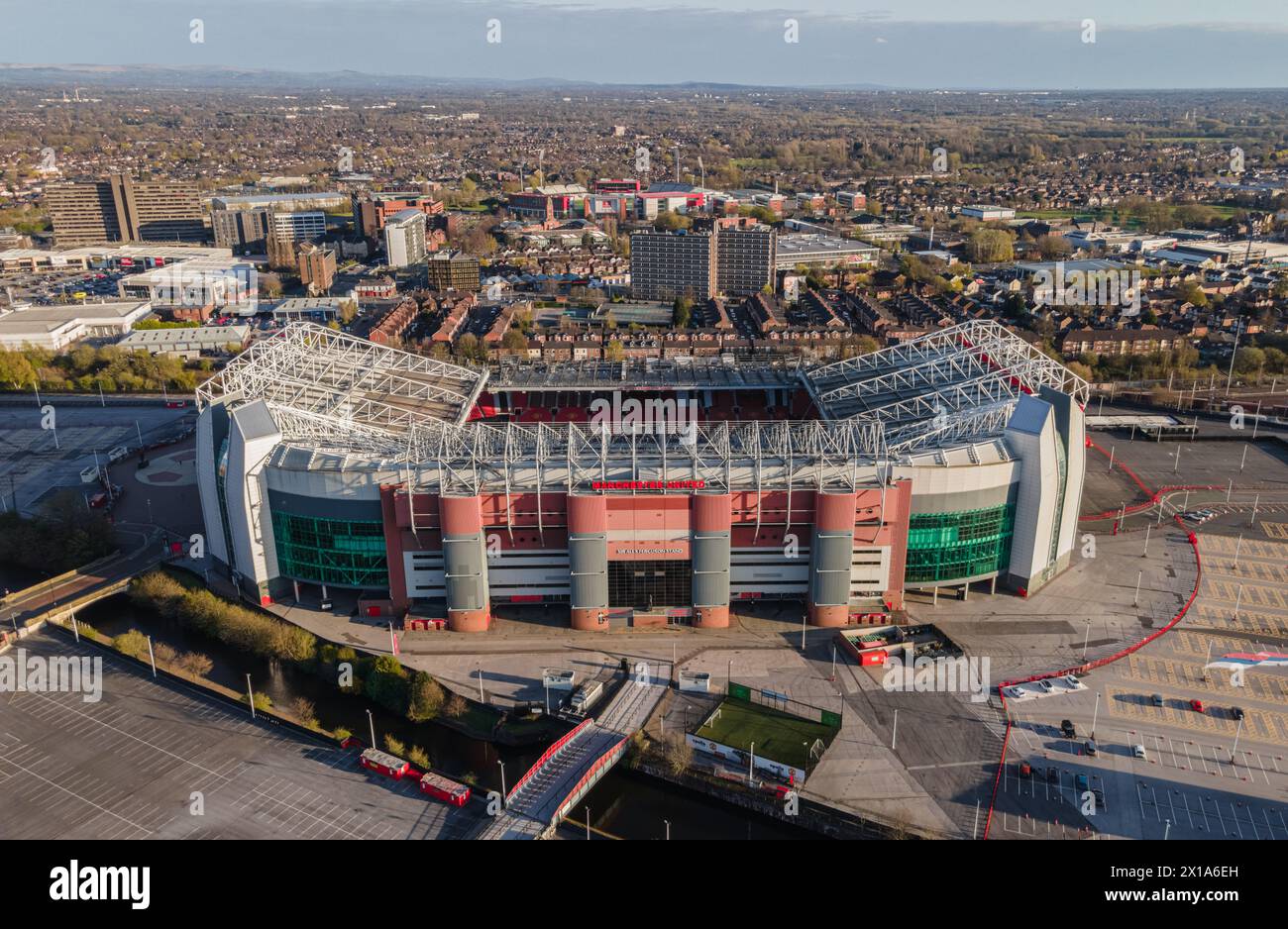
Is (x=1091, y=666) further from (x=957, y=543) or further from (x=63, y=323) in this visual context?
(x=63, y=323)

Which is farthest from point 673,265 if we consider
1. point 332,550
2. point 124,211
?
point 124,211

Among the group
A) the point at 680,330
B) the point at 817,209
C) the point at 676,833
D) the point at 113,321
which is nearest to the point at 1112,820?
the point at 676,833

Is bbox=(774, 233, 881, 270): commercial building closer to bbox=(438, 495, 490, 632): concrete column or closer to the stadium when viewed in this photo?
the stadium

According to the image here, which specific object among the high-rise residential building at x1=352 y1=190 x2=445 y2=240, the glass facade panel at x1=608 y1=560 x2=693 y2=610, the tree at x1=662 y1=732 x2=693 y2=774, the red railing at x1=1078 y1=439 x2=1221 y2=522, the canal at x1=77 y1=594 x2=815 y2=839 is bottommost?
the canal at x1=77 y1=594 x2=815 y2=839

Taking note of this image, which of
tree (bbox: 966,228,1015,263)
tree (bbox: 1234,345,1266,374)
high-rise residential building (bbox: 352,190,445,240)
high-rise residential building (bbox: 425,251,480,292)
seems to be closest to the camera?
tree (bbox: 1234,345,1266,374)

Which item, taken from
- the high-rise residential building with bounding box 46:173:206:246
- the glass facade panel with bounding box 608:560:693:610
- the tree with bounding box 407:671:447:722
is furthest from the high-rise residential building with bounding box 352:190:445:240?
the tree with bounding box 407:671:447:722
